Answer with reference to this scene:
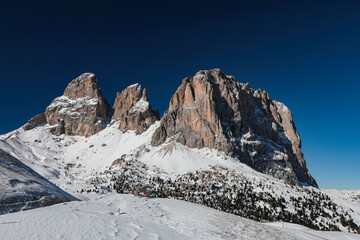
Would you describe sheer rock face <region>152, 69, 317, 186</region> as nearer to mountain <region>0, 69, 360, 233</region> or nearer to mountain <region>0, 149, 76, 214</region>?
mountain <region>0, 69, 360, 233</region>

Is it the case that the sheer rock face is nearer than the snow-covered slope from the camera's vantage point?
No

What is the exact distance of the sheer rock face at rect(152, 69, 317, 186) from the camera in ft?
545

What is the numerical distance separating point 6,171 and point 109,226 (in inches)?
528

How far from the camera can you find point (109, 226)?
13539 mm

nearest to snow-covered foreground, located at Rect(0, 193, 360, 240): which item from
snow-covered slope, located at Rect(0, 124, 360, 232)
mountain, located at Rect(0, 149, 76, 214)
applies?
mountain, located at Rect(0, 149, 76, 214)

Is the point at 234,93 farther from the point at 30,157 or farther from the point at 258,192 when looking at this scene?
the point at 30,157

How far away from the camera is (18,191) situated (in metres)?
18.4

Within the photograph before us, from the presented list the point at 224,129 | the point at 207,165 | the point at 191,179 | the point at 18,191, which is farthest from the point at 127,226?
the point at 224,129

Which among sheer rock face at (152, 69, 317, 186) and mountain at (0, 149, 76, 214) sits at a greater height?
sheer rock face at (152, 69, 317, 186)

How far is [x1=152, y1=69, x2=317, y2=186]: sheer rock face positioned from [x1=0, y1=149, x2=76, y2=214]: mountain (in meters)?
146

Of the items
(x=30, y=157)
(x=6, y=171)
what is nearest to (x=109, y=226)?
(x=6, y=171)

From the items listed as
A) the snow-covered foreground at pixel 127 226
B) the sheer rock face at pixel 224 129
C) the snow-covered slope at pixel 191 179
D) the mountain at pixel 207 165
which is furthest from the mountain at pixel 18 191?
the sheer rock face at pixel 224 129

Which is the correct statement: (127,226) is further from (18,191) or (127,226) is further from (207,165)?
(207,165)

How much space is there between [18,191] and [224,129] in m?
162
